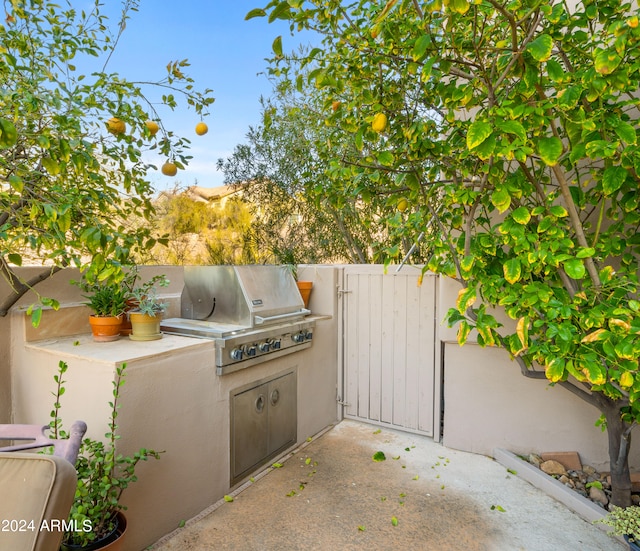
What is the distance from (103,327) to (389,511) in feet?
7.42

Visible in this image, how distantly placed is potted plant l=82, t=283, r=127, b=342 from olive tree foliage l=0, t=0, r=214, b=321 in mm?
323

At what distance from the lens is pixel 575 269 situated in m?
1.89

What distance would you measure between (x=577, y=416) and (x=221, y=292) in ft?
9.76

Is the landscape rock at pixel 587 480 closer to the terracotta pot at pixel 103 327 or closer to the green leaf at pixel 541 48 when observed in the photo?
the green leaf at pixel 541 48

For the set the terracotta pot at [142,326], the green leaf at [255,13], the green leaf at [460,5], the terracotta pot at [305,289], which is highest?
the green leaf at [460,5]

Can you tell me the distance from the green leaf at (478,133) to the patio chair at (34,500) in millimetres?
1805

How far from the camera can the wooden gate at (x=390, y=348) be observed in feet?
12.4

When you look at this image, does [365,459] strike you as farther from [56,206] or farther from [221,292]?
[56,206]

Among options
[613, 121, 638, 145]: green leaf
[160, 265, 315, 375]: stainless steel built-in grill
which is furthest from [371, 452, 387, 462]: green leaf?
[613, 121, 638, 145]: green leaf

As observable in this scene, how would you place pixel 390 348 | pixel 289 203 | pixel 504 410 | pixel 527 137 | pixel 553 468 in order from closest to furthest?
pixel 527 137, pixel 553 468, pixel 504 410, pixel 390 348, pixel 289 203

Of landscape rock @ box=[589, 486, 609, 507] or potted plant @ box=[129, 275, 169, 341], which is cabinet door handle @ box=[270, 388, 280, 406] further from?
landscape rock @ box=[589, 486, 609, 507]

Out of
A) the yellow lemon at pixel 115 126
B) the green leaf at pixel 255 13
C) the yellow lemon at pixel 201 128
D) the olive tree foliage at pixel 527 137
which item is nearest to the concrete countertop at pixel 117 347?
the yellow lemon at pixel 115 126

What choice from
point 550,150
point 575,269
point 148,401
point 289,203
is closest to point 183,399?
point 148,401

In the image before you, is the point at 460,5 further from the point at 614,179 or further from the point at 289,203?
the point at 289,203
